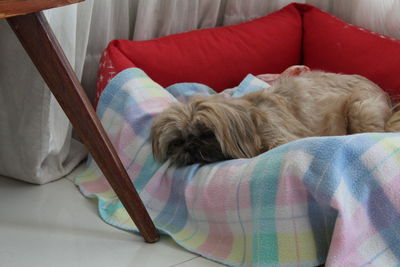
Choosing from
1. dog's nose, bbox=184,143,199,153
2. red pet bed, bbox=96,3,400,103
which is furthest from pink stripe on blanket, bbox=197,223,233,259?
red pet bed, bbox=96,3,400,103

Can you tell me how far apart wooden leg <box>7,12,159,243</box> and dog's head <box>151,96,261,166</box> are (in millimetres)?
282

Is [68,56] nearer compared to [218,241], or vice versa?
[218,241]

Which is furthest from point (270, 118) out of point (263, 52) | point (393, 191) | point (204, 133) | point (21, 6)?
point (21, 6)

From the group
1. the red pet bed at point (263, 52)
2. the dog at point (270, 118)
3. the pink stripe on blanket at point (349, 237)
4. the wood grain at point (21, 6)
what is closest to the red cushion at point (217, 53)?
the red pet bed at point (263, 52)

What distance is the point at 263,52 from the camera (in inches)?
122

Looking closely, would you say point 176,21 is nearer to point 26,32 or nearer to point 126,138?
point 126,138

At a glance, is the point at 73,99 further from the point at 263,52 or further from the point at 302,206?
the point at 263,52

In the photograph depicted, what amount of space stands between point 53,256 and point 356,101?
1.41 meters

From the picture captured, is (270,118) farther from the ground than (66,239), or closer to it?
farther from the ground

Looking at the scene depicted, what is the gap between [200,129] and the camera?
2184 mm

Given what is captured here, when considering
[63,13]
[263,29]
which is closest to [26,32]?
[63,13]

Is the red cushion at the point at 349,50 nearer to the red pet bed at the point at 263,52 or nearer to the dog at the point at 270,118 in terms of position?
the red pet bed at the point at 263,52

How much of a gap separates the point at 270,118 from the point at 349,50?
85 centimetres

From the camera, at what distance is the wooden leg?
5.80ft
